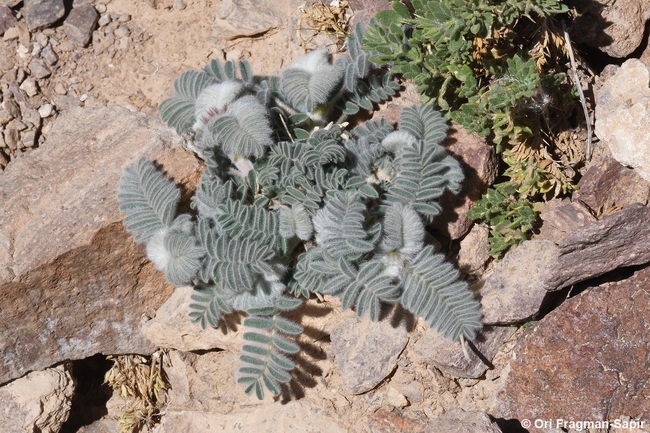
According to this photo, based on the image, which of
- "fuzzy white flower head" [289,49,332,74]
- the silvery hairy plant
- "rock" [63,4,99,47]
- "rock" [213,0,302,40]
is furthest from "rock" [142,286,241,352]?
"rock" [63,4,99,47]

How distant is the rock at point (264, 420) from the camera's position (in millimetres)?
3145

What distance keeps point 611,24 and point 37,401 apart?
366 centimetres

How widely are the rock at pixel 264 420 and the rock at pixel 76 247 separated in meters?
0.52

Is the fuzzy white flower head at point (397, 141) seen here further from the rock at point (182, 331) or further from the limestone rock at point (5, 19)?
the limestone rock at point (5, 19)

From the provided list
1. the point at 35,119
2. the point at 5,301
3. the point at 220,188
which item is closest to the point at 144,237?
the point at 220,188

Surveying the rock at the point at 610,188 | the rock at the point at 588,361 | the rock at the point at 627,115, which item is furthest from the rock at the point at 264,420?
the rock at the point at 627,115

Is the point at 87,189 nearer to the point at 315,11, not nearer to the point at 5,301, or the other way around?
the point at 5,301

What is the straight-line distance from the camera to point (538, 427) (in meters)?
2.91

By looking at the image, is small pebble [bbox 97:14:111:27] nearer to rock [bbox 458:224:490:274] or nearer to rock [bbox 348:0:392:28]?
rock [bbox 348:0:392:28]

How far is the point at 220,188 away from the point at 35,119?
1757mm

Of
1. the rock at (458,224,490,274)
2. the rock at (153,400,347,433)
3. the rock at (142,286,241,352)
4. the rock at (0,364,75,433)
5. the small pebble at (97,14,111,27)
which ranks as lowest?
the rock at (0,364,75,433)

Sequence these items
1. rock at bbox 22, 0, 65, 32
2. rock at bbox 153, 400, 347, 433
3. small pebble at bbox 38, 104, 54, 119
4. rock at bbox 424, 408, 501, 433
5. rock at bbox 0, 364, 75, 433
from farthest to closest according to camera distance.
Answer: rock at bbox 22, 0, 65, 32, small pebble at bbox 38, 104, 54, 119, rock at bbox 0, 364, 75, 433, rock at bbox 153, 400, 347, 433, rock at bbox 424, 408, 501, 433

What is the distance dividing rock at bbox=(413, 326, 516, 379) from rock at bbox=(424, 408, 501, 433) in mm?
198

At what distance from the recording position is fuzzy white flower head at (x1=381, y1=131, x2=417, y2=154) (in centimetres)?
311
